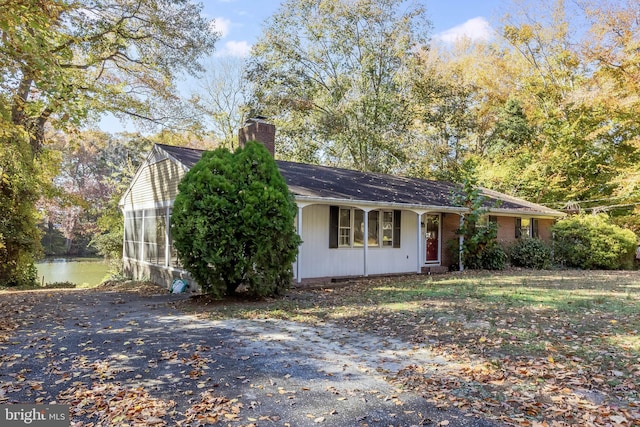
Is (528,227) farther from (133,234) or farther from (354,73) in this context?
(133,234)

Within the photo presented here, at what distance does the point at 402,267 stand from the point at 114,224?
15329 millimetres

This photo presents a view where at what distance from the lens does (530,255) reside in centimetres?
1742

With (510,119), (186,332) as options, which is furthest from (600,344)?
(510,119)

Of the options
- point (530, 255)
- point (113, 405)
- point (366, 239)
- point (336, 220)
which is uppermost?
point (336, 220)

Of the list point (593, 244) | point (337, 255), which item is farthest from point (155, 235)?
point (593, 244)

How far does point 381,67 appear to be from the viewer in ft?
80.0

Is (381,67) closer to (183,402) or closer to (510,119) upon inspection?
(510,119)

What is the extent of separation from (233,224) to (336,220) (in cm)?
489

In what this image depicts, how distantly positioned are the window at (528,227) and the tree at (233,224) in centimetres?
1322

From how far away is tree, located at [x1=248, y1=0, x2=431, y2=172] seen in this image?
77.6 ft

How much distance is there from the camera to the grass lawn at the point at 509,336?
3.91 m

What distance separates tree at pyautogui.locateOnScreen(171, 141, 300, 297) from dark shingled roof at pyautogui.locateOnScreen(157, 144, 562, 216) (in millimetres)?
2244

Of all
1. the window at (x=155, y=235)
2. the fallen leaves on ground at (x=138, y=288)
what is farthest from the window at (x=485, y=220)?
the fallen leaves on ground at (x=138, y=288)

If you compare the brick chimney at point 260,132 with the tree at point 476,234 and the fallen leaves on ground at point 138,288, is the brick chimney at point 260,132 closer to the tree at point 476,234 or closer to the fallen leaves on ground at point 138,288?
the fallen leaves on ground at point 138,288
